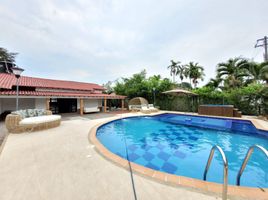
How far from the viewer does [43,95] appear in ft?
35.8

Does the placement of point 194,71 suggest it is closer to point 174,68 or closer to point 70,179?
point 174,68

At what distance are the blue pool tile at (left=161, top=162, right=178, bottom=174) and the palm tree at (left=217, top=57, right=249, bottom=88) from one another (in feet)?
56.5

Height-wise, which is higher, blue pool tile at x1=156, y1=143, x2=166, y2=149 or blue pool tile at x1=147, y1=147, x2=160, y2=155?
blue pool tile at x1=156, y1=143, x2=166, y2=149

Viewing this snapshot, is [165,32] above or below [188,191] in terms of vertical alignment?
above

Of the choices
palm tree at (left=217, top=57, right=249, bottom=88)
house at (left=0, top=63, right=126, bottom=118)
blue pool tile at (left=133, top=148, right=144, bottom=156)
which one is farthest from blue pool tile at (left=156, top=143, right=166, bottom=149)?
palm tree at (left=217, top=57, right=249, bottom=88)

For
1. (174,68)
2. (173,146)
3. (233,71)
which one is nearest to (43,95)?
(173,146)

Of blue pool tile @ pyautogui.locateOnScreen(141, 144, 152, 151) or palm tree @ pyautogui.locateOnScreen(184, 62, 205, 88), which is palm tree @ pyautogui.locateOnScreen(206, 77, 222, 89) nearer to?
palm tree @ pyautogui.locateOnScreen(184, 62, 205, 88)

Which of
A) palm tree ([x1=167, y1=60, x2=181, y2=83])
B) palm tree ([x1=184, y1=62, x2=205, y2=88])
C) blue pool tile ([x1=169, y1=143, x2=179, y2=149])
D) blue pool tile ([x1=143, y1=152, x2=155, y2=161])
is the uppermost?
palm tree ([x1=167, y1=60, x2=181, y2=83])

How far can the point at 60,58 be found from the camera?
51.3 ft

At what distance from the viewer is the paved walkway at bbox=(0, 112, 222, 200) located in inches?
90.3

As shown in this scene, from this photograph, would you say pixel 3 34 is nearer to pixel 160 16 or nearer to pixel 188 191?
pixel 160 16

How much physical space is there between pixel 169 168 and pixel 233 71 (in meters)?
19.3

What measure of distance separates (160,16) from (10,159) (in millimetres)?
10853

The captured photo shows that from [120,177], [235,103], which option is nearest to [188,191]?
[120,177]
